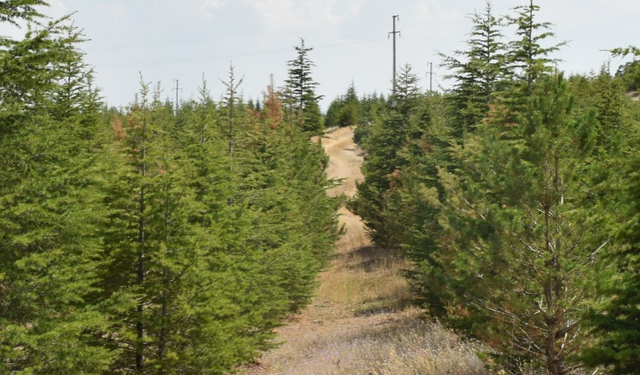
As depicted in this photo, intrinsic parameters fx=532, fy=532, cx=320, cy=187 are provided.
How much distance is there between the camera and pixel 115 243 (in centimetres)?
1043

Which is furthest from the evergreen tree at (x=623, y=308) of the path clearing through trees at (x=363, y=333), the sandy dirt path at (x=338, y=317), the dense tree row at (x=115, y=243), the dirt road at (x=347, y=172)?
the dirt road at (x=347, y=172)

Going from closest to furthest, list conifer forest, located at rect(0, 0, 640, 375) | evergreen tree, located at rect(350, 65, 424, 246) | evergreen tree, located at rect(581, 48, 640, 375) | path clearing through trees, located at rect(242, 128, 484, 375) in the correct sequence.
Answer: evergreen tree, located at rect(581, 48, 640, 375), conifer forest, located at rect(0, 0, 640, 375), path clearing through trees, located at rect(242, 128, 484, 375), evergreen tree, located at rect(350, 65, 424, 246)

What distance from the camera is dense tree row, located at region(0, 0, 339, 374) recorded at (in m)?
8.02

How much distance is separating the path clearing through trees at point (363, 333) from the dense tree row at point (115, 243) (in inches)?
72.8

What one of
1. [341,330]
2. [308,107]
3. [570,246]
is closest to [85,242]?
[570,246]

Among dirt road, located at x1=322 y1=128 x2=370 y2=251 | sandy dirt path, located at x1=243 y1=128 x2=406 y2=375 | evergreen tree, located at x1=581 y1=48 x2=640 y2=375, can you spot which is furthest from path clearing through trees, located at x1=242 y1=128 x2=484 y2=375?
evergreen tree, located at x1=581 y1=48 x2=640 y2=375

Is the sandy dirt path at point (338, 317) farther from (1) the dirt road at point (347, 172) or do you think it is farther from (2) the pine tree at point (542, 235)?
(2) the pine tree at point (542, 235)

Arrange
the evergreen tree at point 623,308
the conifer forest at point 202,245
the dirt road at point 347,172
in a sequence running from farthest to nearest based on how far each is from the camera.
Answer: the dirt road at point 347,172 → the conifer forest at point 202,245 → the evergreen tree at point 623,308

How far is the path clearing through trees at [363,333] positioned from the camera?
11.8 meters

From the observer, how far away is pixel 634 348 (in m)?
5.46

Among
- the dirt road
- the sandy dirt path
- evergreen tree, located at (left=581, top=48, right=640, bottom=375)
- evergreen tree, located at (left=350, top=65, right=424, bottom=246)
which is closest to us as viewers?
evergreen tree, located at (left=581, top=48, right=640, bottom=375)

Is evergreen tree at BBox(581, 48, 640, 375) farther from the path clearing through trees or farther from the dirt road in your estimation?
the dirt road

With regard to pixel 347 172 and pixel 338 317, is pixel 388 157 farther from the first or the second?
pixel 347 172

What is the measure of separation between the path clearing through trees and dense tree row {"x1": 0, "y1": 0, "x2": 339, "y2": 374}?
1.85 m
